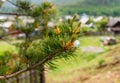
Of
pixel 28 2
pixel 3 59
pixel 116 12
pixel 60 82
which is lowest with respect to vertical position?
pixel 116 12

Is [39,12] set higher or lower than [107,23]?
higher

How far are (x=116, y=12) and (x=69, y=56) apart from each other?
10299cm

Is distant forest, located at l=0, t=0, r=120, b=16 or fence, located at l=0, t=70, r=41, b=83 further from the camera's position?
distant forest, located at l=0, t=0, r=120, b=16

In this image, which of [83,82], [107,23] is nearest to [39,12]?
[83,82]

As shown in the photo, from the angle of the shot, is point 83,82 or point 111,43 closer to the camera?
point 83,82

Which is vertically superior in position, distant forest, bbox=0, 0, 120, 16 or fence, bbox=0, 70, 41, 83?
fence, bbox=0, 70, 41, 83

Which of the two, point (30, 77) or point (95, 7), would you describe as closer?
point (30, 77)

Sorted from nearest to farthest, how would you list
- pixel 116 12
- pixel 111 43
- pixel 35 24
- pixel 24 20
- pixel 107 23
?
pixel 35 24
pixel 24 20
pixel 111 43
pixel 107 23
pixel 116 12

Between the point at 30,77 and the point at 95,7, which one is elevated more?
the point at 30,77

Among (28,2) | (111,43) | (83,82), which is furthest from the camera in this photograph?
(111,43)

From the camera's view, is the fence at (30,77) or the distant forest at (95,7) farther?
the distant forest at (95,7)

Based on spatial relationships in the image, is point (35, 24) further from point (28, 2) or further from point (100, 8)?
point (100, 8)

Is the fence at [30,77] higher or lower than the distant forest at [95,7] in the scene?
higher

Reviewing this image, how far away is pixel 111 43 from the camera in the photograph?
3516cm
